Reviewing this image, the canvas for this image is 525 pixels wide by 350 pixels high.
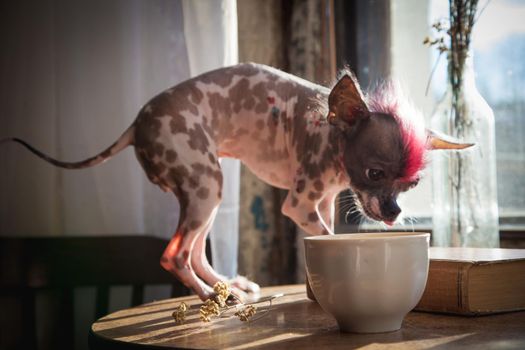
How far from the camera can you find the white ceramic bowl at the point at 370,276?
53cm

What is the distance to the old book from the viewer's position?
2.07 feet

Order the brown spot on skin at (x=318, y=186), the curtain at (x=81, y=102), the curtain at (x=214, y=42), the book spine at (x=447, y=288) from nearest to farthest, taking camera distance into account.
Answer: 1. the book spine at (x=447, y=288)
2. the brown spot on skin at (x=318, y=186)
3. the curtain at (x=81, y=102)
4. the curtain at (x=214, y=42)

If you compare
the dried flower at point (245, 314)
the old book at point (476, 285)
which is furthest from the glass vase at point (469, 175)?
the dried flower at point (245, 314)

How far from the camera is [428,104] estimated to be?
1505 mm

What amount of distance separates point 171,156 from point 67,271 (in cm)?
60

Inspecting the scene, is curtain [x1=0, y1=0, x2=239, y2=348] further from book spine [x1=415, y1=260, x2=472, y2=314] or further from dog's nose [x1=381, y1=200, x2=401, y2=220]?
book spine [x1=415, y1=260, x2=472, y2=314]

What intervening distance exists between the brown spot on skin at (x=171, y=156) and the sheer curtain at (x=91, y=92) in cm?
48

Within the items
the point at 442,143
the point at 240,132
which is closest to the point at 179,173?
the point at 240,132

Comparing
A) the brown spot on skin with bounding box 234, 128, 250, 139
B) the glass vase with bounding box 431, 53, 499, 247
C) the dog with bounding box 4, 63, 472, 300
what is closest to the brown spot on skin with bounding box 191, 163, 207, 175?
the dog with bounding box 4, 63, 472, 300

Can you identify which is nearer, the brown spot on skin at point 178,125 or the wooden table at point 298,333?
the wooden table at point 298,333

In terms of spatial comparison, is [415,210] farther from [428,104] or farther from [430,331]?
[430,331]

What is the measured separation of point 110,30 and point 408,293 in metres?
0.98

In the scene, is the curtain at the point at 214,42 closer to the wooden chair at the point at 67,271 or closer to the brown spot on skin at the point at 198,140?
the wooden chair at the point at 67,271

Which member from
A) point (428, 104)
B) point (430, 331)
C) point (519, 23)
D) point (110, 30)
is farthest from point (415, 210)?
point (430, 331)
